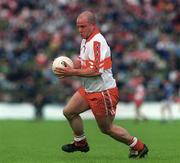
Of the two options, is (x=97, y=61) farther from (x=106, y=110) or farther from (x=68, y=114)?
(x=68, y=114)

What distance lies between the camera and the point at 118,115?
35000mm

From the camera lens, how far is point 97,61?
39.7 feet

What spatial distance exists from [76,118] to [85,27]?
1.63m

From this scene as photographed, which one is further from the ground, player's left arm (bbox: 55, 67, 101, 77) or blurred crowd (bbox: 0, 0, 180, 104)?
player's left arm (bbox: 55, 67, 101, 77)

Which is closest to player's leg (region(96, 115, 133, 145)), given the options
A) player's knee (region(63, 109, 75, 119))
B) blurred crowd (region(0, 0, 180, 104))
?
player's knee (region(63, 109, 75, 119))

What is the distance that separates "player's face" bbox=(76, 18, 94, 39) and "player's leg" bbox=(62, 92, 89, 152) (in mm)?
1097

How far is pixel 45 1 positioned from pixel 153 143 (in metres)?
22.3

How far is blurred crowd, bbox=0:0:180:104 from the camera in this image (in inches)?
1395

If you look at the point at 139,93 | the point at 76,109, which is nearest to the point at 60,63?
the point at 76,109

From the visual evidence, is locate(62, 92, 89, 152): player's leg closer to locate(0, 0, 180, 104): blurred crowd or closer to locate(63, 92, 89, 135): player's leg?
locate(63, 92, 89, 135): player's leg

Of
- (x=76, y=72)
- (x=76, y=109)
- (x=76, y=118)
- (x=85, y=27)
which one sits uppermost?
(x=85, y=27)

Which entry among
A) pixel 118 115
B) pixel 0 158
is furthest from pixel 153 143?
pixel 118 115

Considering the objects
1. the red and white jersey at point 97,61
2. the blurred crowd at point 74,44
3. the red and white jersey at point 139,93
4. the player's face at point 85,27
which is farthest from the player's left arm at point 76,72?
the blurred crowd at point 74,44

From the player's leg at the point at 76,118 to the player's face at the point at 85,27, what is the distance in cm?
110
